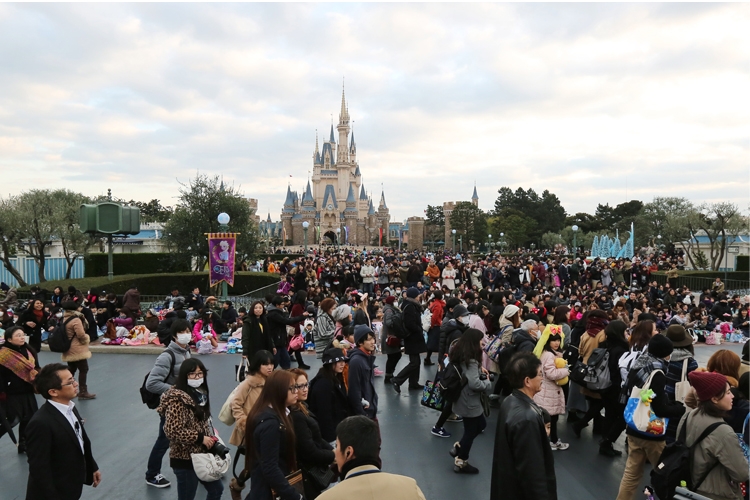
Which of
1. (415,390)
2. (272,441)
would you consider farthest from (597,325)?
(272,441)

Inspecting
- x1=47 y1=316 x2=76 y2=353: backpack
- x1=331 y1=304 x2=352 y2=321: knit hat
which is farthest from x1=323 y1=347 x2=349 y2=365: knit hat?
x1=47 y1=316 x2=76 y2=353: backpack

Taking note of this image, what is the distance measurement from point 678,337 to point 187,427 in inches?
157

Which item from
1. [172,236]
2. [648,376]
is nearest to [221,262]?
[172,236]

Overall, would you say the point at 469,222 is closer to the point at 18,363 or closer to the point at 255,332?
the point at 255,332

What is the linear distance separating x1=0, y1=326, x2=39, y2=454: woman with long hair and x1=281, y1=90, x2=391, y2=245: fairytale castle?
8303 centimetres

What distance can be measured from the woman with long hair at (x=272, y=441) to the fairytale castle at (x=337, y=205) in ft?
279

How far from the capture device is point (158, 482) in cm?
482

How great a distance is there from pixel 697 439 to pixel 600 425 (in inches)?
122

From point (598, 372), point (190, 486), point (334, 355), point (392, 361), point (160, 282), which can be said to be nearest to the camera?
point (190, 486)

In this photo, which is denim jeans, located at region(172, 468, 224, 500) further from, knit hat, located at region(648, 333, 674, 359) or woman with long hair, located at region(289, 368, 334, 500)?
knit hat, located at region(648, 333, 674, 359)

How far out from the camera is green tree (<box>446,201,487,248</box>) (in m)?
62.0

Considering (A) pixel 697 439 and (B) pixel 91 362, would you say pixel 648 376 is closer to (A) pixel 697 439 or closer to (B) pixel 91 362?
(A) pixel 697 439

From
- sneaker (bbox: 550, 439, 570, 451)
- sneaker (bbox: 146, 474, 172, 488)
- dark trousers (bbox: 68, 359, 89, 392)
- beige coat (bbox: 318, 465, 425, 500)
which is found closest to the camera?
beige coat (bbox: 318, 465, 425, 500)

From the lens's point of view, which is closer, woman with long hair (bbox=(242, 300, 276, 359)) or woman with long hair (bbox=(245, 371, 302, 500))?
woman with long hair (bbox=(245, 371, 302, 500))
